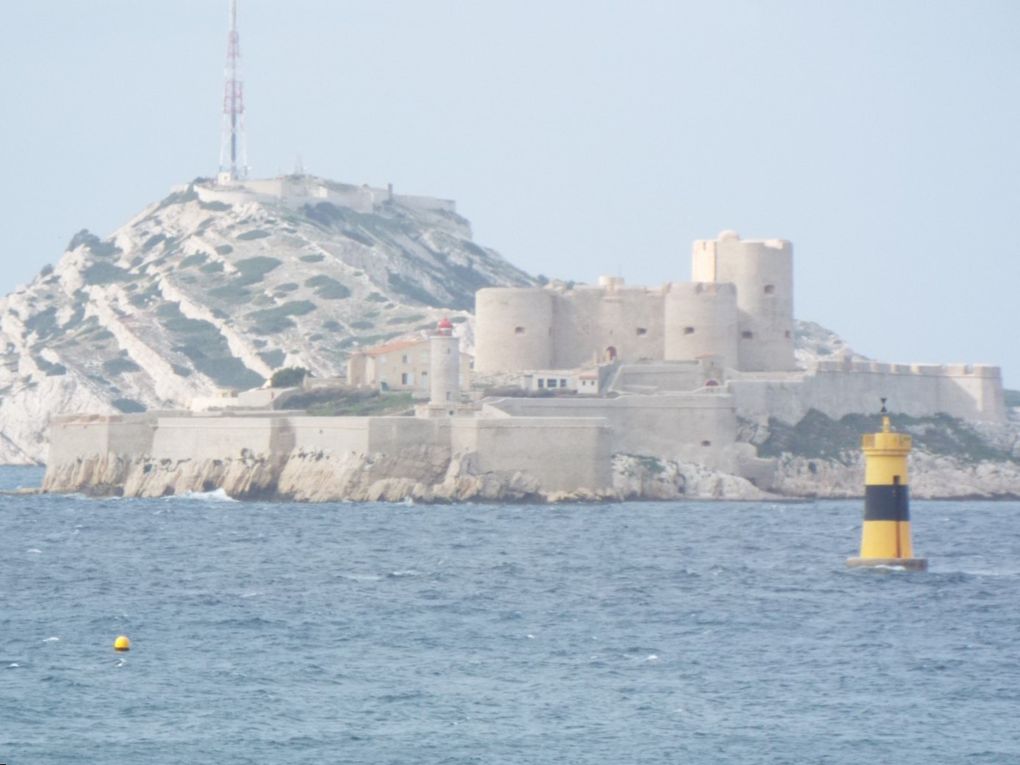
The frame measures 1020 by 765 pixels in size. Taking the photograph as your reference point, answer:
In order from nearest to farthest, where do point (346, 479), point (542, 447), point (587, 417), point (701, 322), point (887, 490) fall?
1. point (887, 490)
2. point (542, 447)
3. point (346, 479)
4. point (587, 417)
5. point (701, 322)

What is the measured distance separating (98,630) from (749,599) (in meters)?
11.8

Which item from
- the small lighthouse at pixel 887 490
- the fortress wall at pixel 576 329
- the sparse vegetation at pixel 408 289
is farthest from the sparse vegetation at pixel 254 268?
the small lighthouse at pixel 887 490

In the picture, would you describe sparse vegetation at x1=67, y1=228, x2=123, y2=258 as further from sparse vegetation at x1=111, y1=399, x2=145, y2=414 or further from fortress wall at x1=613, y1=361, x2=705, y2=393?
fortress wall at x1=613, y1=361, x2=705, y2=393

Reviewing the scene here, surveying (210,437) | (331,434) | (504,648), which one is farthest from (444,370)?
A: (504,648)

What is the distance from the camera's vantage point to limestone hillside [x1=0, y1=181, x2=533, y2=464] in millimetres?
114688

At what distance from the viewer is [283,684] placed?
32.2 metres

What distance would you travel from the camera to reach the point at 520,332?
80.2 metres

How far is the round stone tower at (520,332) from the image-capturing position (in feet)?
263

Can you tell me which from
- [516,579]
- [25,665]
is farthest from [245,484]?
[25,665]

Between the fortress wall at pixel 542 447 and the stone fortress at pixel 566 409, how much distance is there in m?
0.04

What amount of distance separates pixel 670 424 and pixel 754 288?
10638 mm

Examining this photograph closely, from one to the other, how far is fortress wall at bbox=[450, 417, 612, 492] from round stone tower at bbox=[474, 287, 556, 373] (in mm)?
12205

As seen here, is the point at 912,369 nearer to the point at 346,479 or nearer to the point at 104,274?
the point at 346,479

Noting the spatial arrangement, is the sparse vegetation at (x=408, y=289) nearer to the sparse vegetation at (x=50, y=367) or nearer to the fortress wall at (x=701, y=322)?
the sparse vegetation at (x=50, y=367)
